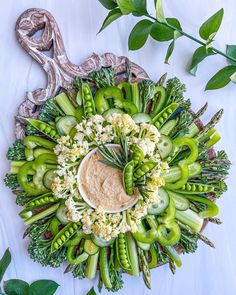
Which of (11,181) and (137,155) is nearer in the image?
(137,155)

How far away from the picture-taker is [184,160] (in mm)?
1395

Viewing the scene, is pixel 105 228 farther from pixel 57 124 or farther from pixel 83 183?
pixel 57 124

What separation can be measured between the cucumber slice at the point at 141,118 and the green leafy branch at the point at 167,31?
0.58ft

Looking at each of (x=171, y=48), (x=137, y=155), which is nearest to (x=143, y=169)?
(x=137, y=155)

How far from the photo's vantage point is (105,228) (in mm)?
1340

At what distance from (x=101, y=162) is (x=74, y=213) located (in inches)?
6.3

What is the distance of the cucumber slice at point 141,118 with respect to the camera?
1377 mm

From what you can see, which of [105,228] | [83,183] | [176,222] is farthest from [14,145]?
[176,222]

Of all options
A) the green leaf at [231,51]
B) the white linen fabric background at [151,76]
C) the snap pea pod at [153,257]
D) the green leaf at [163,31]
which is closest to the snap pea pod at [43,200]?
the white linen fabric background at [151,76]

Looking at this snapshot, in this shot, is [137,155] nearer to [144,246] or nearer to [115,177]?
[115,177]

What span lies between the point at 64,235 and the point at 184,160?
406mm

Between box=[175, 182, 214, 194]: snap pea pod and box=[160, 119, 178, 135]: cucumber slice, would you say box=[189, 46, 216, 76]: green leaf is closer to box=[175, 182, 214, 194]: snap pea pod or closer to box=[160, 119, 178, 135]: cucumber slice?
box=[160, 119, 178, 135]: cucumber slice

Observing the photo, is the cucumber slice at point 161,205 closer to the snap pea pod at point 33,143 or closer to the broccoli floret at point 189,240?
the broccoli floret at point 189,240

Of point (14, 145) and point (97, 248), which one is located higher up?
point (14, 145)
